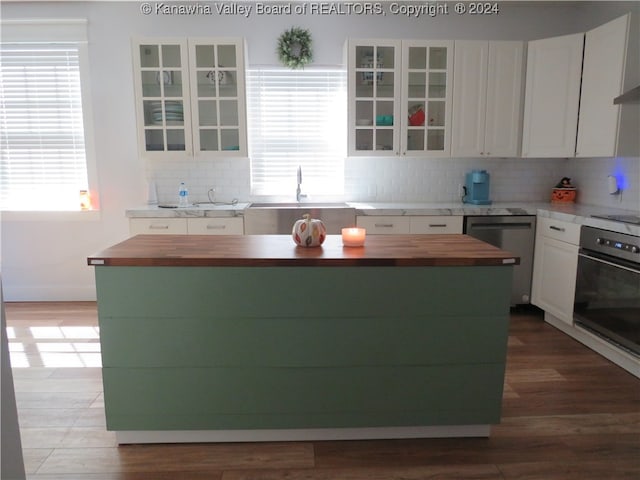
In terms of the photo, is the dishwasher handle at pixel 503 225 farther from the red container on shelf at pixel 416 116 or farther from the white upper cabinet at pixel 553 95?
the red container on shelf at pixel 416 116

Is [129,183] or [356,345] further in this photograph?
[129,183]

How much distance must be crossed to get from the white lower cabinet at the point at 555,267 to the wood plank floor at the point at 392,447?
63cm

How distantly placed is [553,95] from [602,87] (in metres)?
0.39

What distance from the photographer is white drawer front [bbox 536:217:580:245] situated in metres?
3.19

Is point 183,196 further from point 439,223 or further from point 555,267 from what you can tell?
point 555,267

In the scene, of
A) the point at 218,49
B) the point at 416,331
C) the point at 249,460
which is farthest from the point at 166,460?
the point at 218,49

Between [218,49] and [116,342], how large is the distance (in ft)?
8.82

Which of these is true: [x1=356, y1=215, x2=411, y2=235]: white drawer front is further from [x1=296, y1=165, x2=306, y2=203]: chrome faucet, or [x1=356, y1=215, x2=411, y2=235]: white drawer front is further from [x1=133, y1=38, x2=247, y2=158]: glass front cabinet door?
[x1=133, y1=38, x2=247, y2=158]: glass front cabinet door

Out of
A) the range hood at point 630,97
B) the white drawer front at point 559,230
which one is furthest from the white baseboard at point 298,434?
the range hood at point 630,97

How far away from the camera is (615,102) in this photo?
3080 mm

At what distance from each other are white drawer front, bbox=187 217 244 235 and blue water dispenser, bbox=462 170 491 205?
2.14m

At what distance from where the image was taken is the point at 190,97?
146 inches

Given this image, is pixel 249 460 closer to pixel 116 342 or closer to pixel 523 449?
pixel 116 342

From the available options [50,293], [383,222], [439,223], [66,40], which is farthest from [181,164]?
[439,223]
